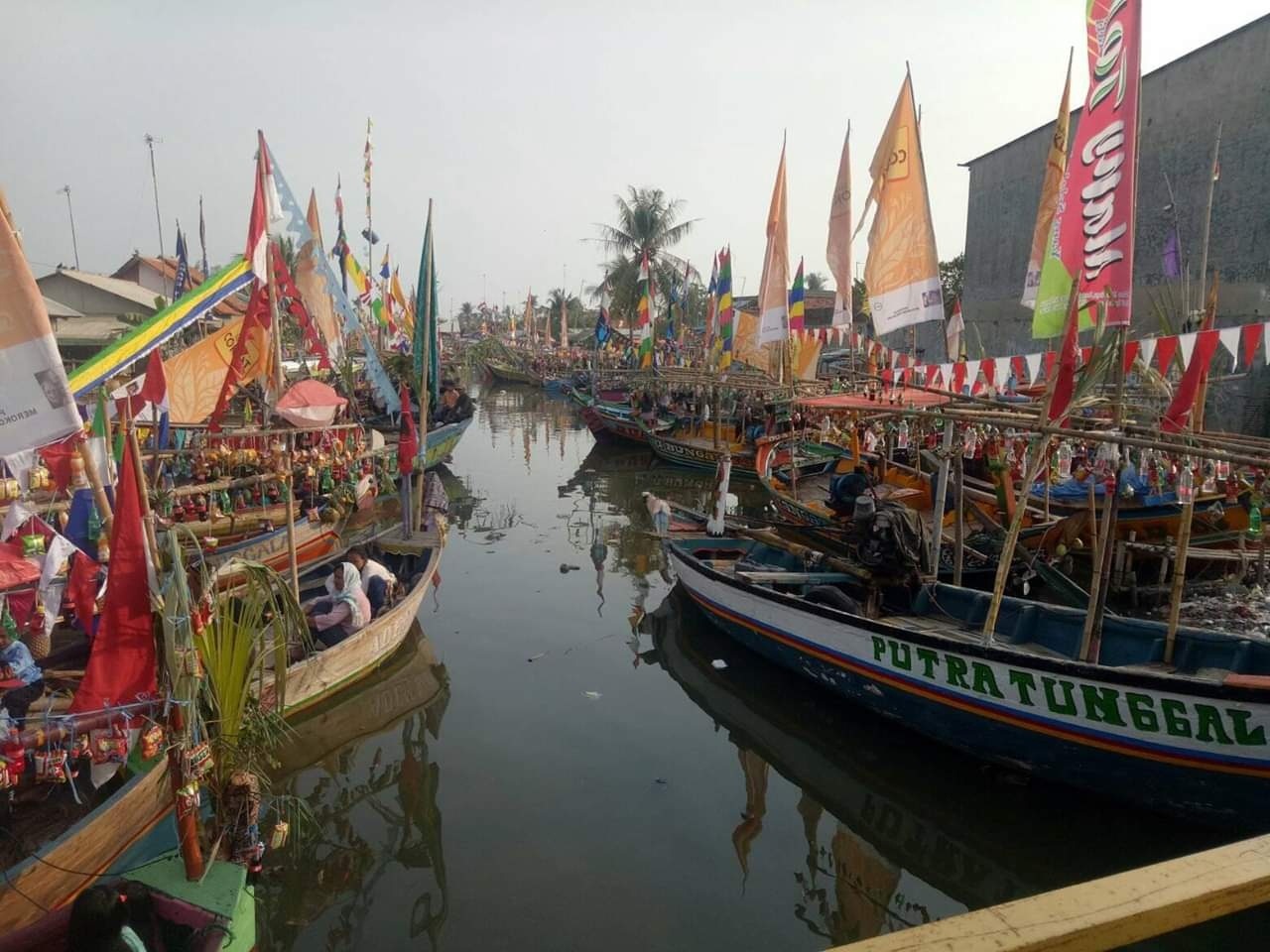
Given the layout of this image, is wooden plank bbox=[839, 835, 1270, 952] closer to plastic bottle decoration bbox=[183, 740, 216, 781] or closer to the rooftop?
plastic bottle decoration bbox=[183, 740, 216, 781]

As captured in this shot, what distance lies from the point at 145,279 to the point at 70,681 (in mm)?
42772

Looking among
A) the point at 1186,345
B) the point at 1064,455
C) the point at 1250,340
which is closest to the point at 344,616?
the point at 1064,455

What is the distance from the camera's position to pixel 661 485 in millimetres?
23641

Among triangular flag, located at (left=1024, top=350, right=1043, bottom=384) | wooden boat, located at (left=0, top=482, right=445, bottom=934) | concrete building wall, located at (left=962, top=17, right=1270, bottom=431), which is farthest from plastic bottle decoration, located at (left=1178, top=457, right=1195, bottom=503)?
concrete building wall, located at (left=962, top=17, right=1270, bottom=431)

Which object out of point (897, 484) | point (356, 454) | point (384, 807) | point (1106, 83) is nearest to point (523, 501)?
point (356, 454)

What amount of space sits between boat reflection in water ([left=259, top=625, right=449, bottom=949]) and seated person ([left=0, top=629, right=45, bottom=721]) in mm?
2300

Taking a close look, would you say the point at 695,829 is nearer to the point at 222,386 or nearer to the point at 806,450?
the point at 222,386

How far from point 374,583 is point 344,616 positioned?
2.53 ft

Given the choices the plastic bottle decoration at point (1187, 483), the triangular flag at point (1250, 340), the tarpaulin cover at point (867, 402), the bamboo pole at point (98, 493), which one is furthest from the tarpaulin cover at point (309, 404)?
the triangular flag at point (1250, 340)

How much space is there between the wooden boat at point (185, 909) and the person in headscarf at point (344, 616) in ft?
15.1

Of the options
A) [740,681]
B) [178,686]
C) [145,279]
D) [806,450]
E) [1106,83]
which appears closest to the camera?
[178,686]

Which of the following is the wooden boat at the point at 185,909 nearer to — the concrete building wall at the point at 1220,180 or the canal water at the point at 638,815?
the canal water at the point at 638,815

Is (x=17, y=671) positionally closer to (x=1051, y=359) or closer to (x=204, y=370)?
(x=204, y=370)

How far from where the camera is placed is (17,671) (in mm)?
6520
